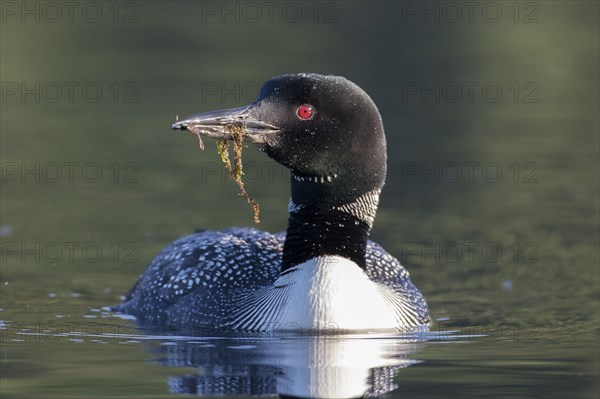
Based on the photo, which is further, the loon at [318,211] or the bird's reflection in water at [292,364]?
the loon at [318,211]

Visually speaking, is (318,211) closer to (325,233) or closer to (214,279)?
(325,233)

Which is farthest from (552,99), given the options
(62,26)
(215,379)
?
(215,379)

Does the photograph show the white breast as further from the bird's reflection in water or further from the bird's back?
the bird's back

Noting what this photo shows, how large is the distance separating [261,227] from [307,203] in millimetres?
4126

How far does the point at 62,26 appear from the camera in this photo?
27.5m

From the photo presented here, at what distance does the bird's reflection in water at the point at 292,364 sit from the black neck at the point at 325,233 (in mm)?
675

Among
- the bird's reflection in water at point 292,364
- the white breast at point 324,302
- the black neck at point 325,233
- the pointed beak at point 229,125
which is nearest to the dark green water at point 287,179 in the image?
the bird's reflection in water at point 292,364

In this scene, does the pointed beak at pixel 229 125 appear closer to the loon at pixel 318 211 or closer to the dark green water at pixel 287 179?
the loon at pixel 318 211

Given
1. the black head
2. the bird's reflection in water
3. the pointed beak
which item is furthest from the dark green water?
the pointed beak

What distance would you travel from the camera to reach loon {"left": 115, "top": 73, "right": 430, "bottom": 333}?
10.1 m

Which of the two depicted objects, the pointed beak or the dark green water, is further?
the pointed beak

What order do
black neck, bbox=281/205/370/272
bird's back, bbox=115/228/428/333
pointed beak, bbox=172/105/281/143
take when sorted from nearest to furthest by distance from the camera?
1. pointed beak, bbox=172/105/281/143
2. black neck, bbox=281/205/370/272
3. bird's back, bbox=115/228/428/333

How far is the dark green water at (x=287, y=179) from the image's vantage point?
9.76m

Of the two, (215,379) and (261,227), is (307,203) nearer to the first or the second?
(215,379)
